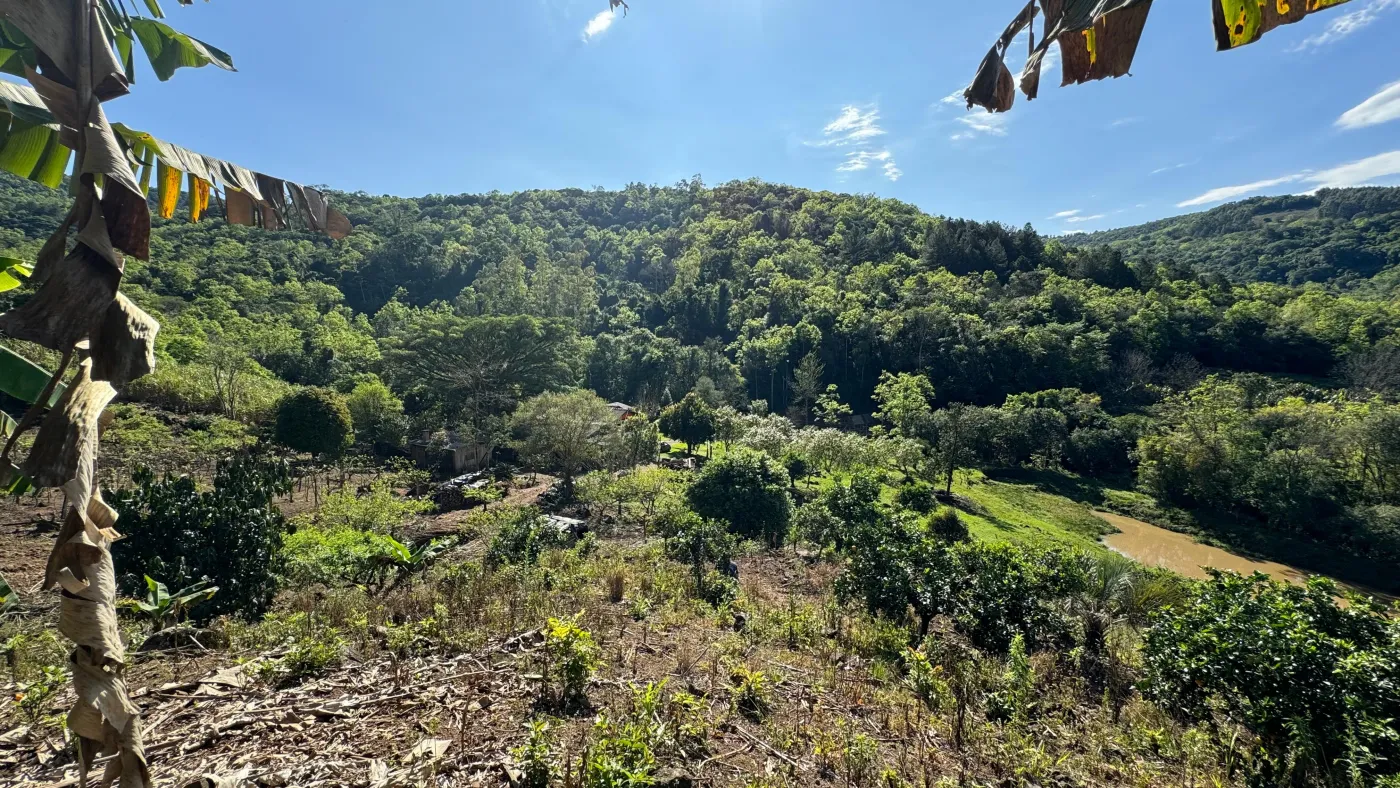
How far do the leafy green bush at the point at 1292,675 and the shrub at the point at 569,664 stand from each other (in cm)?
466

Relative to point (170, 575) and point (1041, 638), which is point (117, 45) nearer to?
point (170, 575)

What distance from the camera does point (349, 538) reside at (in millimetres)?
9992

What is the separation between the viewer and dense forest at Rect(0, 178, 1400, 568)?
79.5 feet

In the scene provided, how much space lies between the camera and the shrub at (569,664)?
3553 mm

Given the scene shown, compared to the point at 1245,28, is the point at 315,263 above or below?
above

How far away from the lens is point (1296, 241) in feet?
226

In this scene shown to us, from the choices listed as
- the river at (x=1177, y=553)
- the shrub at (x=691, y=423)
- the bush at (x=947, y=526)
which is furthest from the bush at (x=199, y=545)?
the river at (x=1177, y=553)

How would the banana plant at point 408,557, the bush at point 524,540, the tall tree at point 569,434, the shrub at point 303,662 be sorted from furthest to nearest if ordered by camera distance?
1. the tall tree at point 569,434
2. the bush at point 524,540
3. the banana plant at point 408,557
4. the shrub at point 303,662

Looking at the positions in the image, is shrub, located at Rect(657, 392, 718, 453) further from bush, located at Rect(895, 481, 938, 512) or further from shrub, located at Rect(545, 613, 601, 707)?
shrub, located at Rect(545, 613, 601, 707)

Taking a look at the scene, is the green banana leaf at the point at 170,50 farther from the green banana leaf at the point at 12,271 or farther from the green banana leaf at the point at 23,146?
the green banana leaf at the point at 12,271

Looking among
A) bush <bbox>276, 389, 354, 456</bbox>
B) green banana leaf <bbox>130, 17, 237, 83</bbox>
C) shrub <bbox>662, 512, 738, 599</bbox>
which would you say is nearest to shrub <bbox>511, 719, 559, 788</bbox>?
green banana leaf <bbox>130, 17, 237, 83</bbox>

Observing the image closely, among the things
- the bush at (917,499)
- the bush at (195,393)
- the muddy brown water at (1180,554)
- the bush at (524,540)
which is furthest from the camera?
the bush at (917,499)

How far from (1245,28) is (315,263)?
6536 centimetres

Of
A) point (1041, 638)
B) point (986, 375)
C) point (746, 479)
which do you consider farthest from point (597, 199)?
point (1041, 638)
